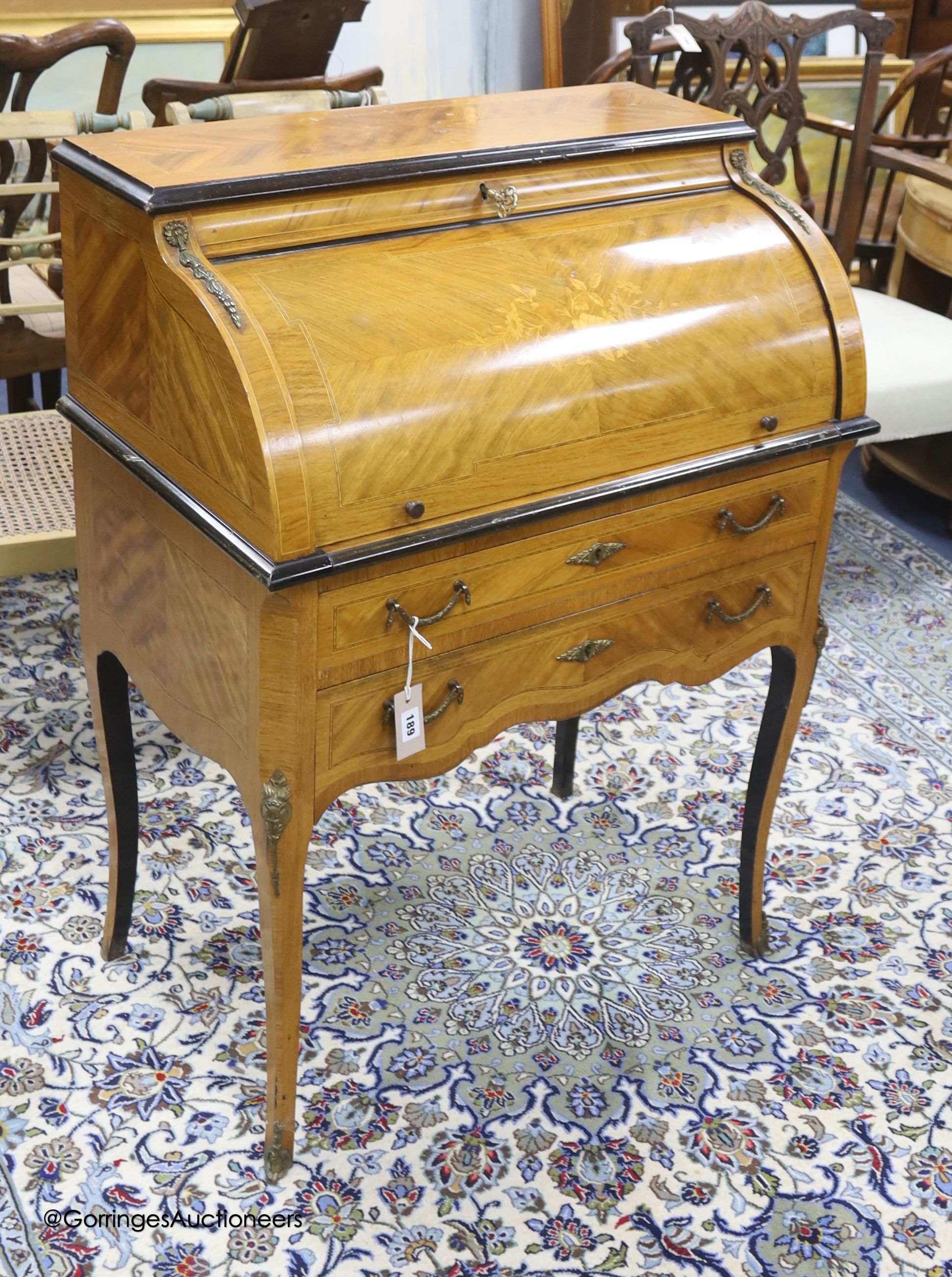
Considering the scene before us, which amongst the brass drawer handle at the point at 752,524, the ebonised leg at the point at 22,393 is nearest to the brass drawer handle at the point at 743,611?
the brass drawer handle at the point at 752,524

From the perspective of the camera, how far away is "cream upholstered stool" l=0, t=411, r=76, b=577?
2.50m

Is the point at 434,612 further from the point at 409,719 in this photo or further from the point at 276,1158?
the point at 276,1158

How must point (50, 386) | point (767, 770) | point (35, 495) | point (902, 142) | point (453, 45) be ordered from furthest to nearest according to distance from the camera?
point (453, 45) → point (902, 142) → point (50, 386) → point (35, 495) → point (767, 770)

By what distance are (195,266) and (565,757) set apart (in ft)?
4.85

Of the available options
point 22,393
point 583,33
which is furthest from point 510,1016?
point 583,33

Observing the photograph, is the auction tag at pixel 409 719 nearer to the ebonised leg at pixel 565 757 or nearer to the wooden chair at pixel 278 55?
the ebonised leg at pixel 565 757

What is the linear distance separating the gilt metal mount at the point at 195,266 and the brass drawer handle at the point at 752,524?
2.61 ft

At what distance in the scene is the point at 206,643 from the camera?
1.77 meters

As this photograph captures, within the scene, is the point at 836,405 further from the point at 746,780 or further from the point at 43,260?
the point at 43,260

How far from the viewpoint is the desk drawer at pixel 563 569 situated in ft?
5.46

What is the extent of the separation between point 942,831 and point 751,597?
38.3 inches

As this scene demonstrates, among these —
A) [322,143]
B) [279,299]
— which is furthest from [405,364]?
[322,143]

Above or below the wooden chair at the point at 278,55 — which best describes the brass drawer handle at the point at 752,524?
below

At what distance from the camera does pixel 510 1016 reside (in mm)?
2297
